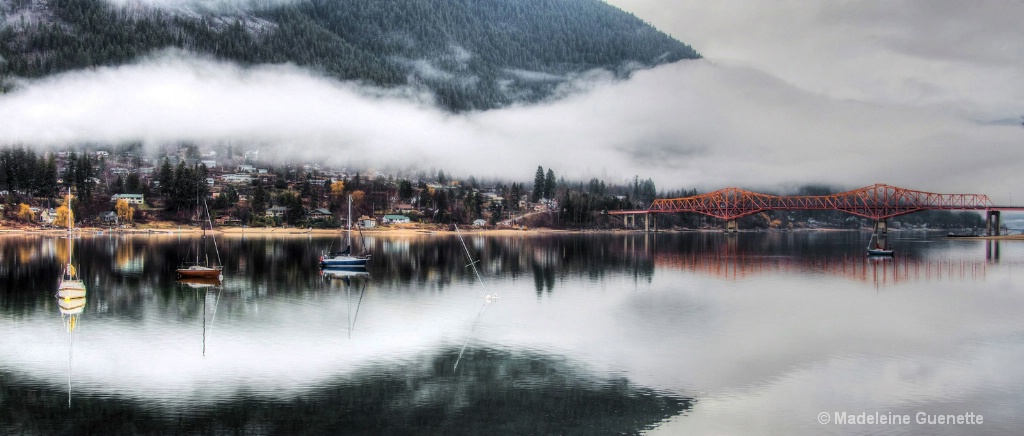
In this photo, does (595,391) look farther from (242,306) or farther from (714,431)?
(242,306)

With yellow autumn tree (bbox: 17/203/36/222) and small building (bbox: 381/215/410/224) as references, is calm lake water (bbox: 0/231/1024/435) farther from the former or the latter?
small building (bbox: 381/215/410/224)

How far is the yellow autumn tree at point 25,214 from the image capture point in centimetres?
14105

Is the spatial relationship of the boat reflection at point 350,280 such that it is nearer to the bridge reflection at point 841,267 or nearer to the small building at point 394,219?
the bridge reflection at point 841,267

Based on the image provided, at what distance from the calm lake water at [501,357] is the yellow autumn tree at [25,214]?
102 meters

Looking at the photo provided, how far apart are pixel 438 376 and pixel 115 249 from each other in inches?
3110

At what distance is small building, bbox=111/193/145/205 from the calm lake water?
119 metres

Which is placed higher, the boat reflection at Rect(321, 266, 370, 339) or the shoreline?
the shoreline

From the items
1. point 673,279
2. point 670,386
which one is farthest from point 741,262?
point 670,386

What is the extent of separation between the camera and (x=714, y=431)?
20000mm

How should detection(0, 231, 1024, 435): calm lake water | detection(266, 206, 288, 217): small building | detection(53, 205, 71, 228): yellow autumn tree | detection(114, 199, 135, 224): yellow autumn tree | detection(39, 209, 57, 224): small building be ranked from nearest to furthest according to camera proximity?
detection(0, 231, 1024, 435): calm lake water < detection(53, 205, 71, 228): yellow autumn tree < detection(39, 209, 57, 224): small building < detection(114, 199, 135, 224): yellow autumn tree < detection(266, 206, 288, 217): small building

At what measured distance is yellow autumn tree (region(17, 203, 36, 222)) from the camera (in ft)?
463

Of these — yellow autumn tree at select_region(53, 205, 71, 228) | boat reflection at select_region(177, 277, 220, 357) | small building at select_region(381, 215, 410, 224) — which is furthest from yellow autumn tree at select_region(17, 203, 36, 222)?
boat reflection at select_region(177, 277, 220, 357)

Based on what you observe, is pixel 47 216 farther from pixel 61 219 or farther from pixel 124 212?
pixel 124 212

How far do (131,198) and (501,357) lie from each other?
164 metres
